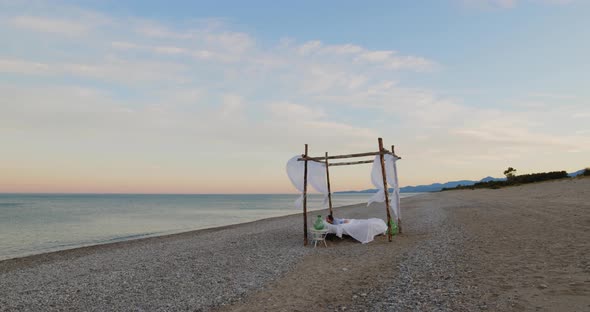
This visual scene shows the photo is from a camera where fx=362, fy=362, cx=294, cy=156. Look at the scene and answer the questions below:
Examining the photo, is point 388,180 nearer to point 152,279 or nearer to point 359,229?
point 359,229

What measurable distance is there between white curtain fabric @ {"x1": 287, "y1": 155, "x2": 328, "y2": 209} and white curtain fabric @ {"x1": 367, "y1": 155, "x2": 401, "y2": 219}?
203cm

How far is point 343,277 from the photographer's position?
8.07 meters

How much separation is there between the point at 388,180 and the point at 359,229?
2.31m

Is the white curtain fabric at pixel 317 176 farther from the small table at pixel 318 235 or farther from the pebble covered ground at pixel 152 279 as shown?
the pebble covered ground at pixel 152 279

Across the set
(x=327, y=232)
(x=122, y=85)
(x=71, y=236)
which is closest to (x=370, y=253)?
(x=327, y=232)

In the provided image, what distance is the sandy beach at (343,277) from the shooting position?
19.5 feet

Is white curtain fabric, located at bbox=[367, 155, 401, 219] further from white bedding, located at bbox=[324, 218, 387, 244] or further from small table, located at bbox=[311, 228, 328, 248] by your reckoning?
small table, located at bbox=[311, 228, 328, 248]

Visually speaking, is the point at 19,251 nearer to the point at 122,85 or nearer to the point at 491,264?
the point at 122,85

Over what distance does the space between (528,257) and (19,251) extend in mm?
20999

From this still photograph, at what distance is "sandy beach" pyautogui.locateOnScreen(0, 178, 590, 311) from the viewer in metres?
5.96

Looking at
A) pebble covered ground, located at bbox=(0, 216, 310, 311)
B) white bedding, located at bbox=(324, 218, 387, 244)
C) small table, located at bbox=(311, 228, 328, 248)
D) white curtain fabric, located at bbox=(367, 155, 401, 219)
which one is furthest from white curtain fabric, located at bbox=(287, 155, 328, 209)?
pebble covered ground, located at bbox=(0, 216, 310, 311)

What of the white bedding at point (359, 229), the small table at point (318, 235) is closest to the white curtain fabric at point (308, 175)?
the white bedding at point (359, 229)

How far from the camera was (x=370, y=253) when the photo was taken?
10758 millimetres

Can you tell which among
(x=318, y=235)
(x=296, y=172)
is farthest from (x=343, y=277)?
(x=296, y=172)
